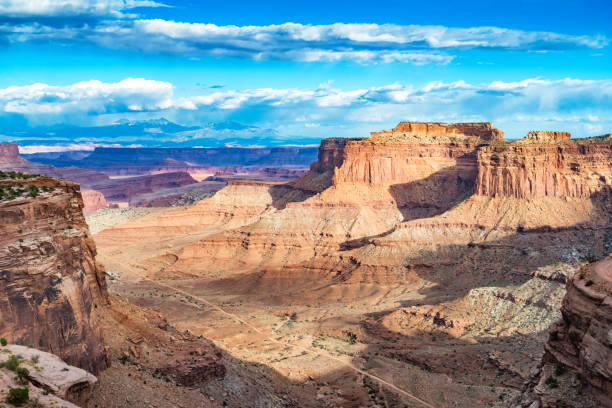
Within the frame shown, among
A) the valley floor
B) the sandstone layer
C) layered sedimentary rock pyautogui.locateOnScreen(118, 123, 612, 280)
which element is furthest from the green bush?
layered sedimentary rock pyautogui.locateOnScreen(118, 123, 612, 280)

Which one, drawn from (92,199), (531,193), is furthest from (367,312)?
(92,199)

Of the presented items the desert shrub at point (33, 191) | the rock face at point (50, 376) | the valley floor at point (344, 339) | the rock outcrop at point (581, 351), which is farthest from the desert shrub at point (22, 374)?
the rock outcrop at point (581, 351)

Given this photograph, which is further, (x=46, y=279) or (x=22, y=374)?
(x=46, y=279)

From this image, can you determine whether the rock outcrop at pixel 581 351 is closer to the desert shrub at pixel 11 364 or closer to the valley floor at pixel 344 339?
the valley floor at pixel 344 339

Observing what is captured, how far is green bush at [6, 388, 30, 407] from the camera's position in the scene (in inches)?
706

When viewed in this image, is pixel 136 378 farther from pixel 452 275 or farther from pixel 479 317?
pixel 452 275

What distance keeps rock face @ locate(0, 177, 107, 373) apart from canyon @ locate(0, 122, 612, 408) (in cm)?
Result: 8

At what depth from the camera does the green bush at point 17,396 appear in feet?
58.8

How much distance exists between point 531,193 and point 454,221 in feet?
37.6

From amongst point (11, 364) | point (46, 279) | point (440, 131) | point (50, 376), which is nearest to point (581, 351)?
point (50, 376)

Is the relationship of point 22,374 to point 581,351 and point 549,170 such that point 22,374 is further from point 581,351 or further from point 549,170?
point 549,170

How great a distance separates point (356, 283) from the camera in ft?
272

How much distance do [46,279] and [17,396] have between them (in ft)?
21.5

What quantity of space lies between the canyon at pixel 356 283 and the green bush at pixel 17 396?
4.80m
